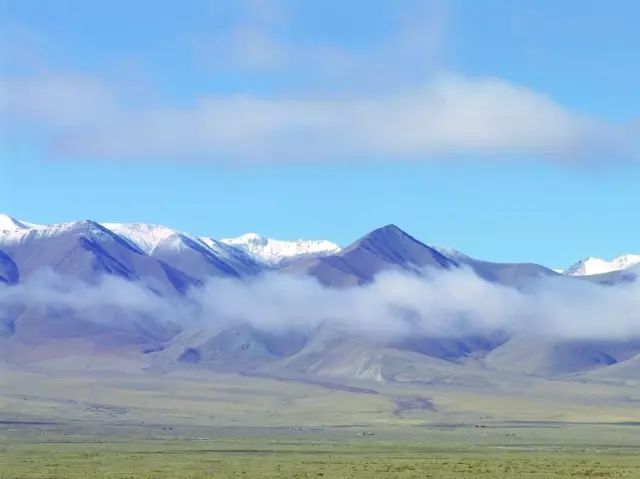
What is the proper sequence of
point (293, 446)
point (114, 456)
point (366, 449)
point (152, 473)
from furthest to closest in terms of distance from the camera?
point (293, 446), point (366, 449), point (114, 456), point (152, 473)

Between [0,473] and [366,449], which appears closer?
[0,473]

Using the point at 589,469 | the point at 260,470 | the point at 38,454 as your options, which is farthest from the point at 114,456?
the point at 589,469

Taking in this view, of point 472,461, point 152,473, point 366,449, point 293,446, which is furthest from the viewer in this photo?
point 293,446

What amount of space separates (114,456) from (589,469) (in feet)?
170

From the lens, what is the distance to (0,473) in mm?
113812

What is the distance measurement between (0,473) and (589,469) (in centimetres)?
5014

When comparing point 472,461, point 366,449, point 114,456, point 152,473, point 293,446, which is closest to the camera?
point 152,473

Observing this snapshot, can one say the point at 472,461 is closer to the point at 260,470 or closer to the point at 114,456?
the point at 260,470

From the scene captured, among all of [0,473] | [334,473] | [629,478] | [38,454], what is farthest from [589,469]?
[38,454]

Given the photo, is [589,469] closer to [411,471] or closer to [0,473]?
[411,471]

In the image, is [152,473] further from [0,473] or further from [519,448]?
[519,448]

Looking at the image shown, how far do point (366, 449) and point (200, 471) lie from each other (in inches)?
2246

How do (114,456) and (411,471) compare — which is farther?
(114,456)

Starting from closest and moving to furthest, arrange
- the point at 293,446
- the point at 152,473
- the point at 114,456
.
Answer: the point at 152,473 → the point at 114,456 → the point at 293,446
